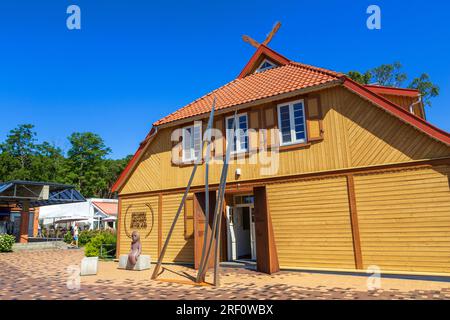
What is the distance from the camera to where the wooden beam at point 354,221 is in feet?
32.1

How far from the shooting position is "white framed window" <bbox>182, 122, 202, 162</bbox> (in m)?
14.1

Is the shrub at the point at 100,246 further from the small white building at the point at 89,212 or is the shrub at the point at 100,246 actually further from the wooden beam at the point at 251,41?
the small white building at the point at 89,212

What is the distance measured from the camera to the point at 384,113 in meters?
10.0

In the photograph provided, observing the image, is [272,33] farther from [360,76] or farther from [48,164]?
[48,164]

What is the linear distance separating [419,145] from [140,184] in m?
11.8

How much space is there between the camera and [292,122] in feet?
38.5

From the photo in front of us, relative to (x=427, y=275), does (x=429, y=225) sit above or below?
above

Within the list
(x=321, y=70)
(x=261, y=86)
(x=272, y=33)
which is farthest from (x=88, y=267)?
(x=272, y=33)

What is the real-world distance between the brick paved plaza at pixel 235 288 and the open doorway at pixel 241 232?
2.40 meters

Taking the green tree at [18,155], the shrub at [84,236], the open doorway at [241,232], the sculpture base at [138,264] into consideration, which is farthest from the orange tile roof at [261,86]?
the green tree at [18,155]

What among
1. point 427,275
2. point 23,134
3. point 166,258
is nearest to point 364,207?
point 427,275

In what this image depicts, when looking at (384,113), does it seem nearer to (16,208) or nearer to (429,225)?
(429,225)

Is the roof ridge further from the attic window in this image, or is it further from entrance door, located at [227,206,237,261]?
entrance door, located at [227,206,237,261]

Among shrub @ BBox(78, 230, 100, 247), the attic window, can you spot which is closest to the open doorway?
the attic window
